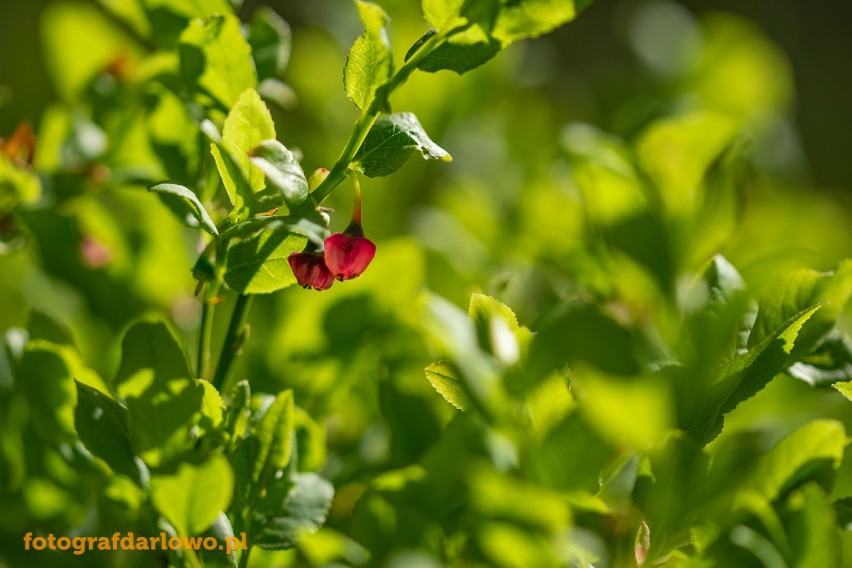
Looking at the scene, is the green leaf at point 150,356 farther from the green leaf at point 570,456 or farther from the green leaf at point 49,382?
the green leaf at point 570,456

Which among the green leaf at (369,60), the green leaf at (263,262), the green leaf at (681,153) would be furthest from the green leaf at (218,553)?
the green leaf at (681,153)

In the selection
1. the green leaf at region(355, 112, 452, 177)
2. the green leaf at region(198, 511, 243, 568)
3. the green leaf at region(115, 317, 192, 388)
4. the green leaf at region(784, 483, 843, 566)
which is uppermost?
the green leaf at region(355, 112, 452, 177)

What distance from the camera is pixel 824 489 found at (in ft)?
1.41

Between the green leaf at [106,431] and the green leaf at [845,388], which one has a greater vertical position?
the green leaf at [845,388]

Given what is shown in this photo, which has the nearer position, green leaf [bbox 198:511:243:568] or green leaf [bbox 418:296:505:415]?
green leaf [bbox 418:296:505:415]

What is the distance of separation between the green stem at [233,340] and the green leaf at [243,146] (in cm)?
7

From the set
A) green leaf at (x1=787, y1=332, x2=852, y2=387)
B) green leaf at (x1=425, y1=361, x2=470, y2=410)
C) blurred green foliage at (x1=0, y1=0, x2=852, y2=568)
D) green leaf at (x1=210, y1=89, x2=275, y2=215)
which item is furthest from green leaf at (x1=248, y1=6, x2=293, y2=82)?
green leaf at (x1=787, y1=332, x2=852, y2=387)

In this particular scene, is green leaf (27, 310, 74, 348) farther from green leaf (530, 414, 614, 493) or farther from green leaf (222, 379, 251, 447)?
green leaf (530, 414, 614, 493)

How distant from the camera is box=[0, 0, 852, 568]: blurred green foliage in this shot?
1.29ft

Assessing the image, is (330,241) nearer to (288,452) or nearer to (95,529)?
(288,452)

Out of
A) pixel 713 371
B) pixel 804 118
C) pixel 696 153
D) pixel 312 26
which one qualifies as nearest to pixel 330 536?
pixel 713 371

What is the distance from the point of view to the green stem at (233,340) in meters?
0.50

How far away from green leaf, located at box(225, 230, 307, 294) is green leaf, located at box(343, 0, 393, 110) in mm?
77

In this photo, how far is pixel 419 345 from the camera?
683 mm
